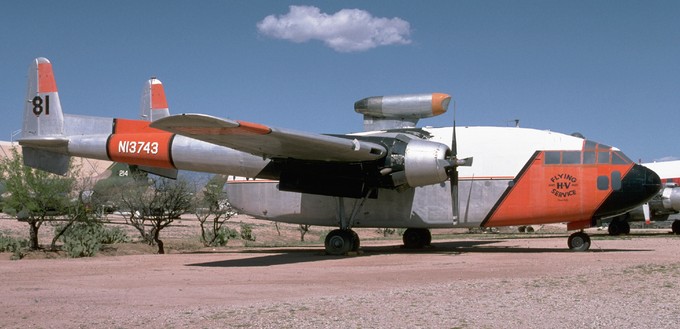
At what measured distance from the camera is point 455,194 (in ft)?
61.2

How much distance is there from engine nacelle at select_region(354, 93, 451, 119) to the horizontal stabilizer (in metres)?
9.16

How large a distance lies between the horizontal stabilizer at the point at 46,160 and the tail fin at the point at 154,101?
381cm

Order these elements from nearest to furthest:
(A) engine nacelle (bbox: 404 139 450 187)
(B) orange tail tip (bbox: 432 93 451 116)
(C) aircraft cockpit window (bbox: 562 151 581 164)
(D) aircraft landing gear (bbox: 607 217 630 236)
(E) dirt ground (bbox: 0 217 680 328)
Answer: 1. (E) dirt ground (bbox: 0 217 680 328)
2. (A) engine nacelle (bbox: 404 139 450 187)
3. (C) aircraft cockpit window (bbox: 562 151 581 164)
4. (B) orange tail tip (bbox: 432 93 451 116)
5. (D) aircraft landing gear (bbox: 607 217 630 236)

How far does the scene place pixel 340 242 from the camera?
18.9m

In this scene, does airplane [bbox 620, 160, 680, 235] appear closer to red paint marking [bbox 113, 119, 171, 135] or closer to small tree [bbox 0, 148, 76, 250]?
red paint marking [bbox 113, 119, 171, 135]

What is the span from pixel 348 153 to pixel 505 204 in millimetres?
4842

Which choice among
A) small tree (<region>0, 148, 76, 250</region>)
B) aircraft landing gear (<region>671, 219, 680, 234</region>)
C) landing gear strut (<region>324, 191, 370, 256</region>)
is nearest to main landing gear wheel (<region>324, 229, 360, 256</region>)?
landing gear strut (<region>324, 191, 370, 256</region>)

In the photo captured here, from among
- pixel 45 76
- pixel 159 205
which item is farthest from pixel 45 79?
Result: pixel 159 205

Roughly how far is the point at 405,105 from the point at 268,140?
17.5ft

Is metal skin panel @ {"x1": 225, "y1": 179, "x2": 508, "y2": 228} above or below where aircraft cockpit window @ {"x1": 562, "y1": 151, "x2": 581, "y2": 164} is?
below

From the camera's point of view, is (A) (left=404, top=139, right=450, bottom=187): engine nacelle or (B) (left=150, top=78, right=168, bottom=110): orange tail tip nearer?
(A) (left=404, top=139, right=450, bottom=187): engine nacelle

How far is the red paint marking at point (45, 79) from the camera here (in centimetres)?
2131

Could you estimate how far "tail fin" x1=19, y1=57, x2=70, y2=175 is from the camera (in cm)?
2062

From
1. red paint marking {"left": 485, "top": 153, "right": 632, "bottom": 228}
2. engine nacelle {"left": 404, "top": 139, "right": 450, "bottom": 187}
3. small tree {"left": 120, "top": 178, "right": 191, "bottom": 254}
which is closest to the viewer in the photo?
engine nacelle {"left": 404, "top": 139, "right": 450, "bottom": 187}
